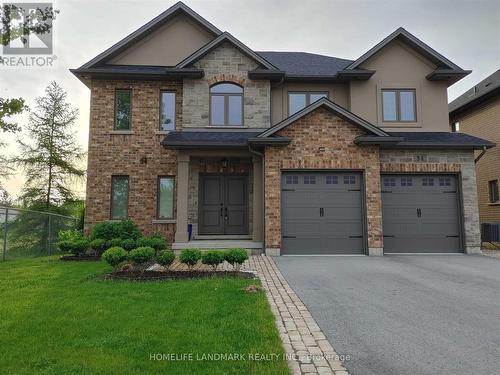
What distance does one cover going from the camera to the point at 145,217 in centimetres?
1246

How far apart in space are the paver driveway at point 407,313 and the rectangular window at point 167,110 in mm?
7281

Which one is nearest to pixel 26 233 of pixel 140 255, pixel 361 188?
pixel 140 255

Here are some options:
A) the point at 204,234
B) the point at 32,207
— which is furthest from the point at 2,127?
the point at 32,207

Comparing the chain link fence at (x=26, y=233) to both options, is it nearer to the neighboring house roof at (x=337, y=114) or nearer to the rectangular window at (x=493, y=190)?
the neighboring house roof at (x=337, y=114)

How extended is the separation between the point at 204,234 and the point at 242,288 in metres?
7.07

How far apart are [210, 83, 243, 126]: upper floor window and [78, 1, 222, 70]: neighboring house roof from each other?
2566mm

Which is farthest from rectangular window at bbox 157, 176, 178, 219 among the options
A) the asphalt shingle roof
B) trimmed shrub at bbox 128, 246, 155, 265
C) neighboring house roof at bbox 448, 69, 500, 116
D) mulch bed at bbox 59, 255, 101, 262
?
neighboring house roof at bbox 448, 69, 500, 116

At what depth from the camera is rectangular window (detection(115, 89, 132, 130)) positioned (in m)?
13.1

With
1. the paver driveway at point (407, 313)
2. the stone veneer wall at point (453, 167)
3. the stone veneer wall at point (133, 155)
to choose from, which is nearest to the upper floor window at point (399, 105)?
the stone veneer wall at point (453, 167)

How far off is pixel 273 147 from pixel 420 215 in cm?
567

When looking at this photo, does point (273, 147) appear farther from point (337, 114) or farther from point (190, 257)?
point (190, 257)

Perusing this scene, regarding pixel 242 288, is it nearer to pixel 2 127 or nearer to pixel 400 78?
pixel 2 127

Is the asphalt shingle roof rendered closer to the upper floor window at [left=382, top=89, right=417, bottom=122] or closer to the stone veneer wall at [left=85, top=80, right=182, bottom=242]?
the upper floor window at [left=382, top=89, right=417, bottom=122]

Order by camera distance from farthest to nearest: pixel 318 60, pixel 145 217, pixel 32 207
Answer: pixel 32 207 < pixel 318 60 < pixel 145 217
